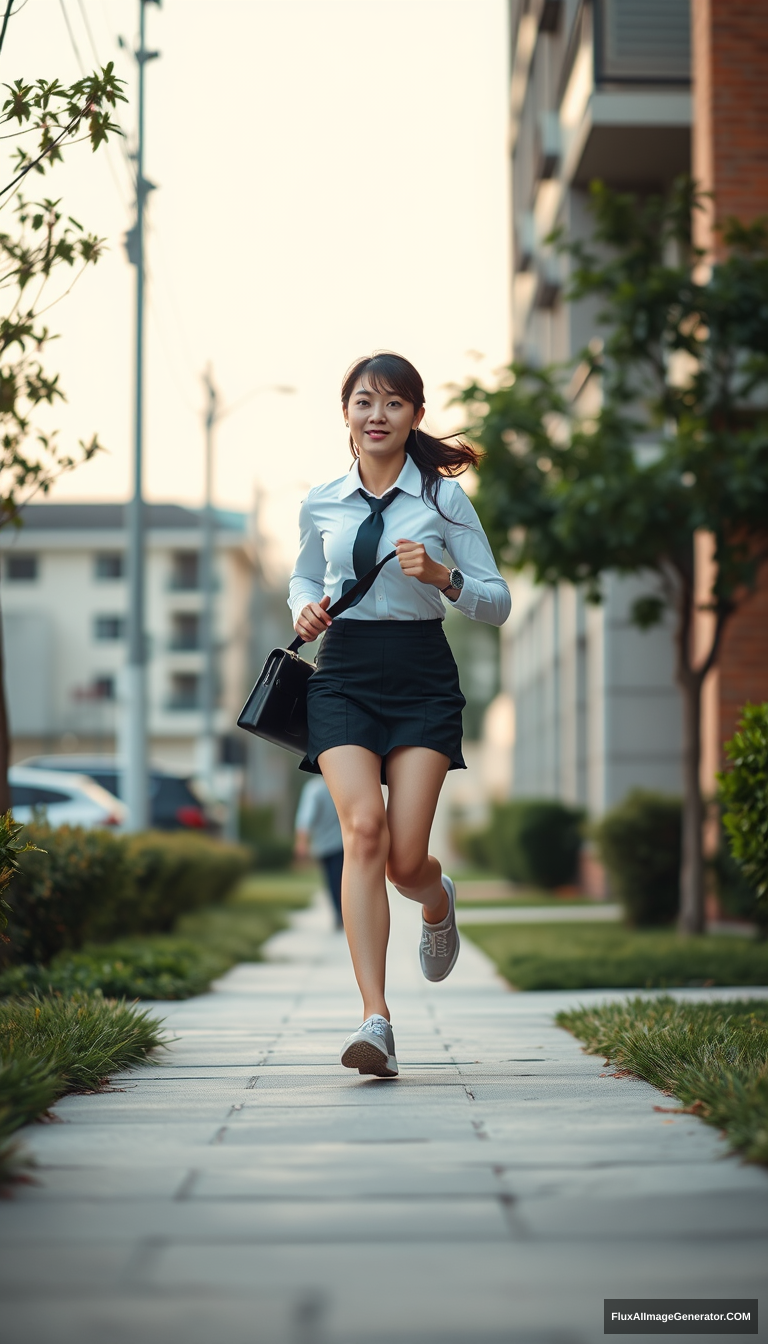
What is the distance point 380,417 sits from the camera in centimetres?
476

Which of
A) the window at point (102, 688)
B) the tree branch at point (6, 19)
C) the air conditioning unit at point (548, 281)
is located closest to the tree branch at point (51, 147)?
the tree branch at point (6, 19)

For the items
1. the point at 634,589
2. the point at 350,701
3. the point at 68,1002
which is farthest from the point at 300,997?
the point at 634,589

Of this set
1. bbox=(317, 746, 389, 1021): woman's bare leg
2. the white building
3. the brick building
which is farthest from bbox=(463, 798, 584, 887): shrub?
the white building

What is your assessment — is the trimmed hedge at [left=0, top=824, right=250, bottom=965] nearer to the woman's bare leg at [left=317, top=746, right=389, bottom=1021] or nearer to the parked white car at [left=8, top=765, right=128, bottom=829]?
the woman's bare leg at [left=317, top=746, right=389, bottom=1021]

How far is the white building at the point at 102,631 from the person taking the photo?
207 feet

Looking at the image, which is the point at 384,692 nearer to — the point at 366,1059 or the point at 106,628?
the point at 366,1059

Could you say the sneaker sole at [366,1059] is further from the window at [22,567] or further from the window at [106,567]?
the window at [22,567]

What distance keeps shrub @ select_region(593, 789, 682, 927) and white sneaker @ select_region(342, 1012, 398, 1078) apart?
9988 millimetres

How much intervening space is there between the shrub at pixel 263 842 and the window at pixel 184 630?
2976cm

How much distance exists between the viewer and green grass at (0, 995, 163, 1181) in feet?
11.2

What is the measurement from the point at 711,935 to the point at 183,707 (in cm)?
5555

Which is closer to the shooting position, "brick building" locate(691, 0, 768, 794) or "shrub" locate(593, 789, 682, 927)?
"brick building" locate(691, 0, 768, 794)

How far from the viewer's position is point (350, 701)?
4.64 metres

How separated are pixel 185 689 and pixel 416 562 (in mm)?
63962
